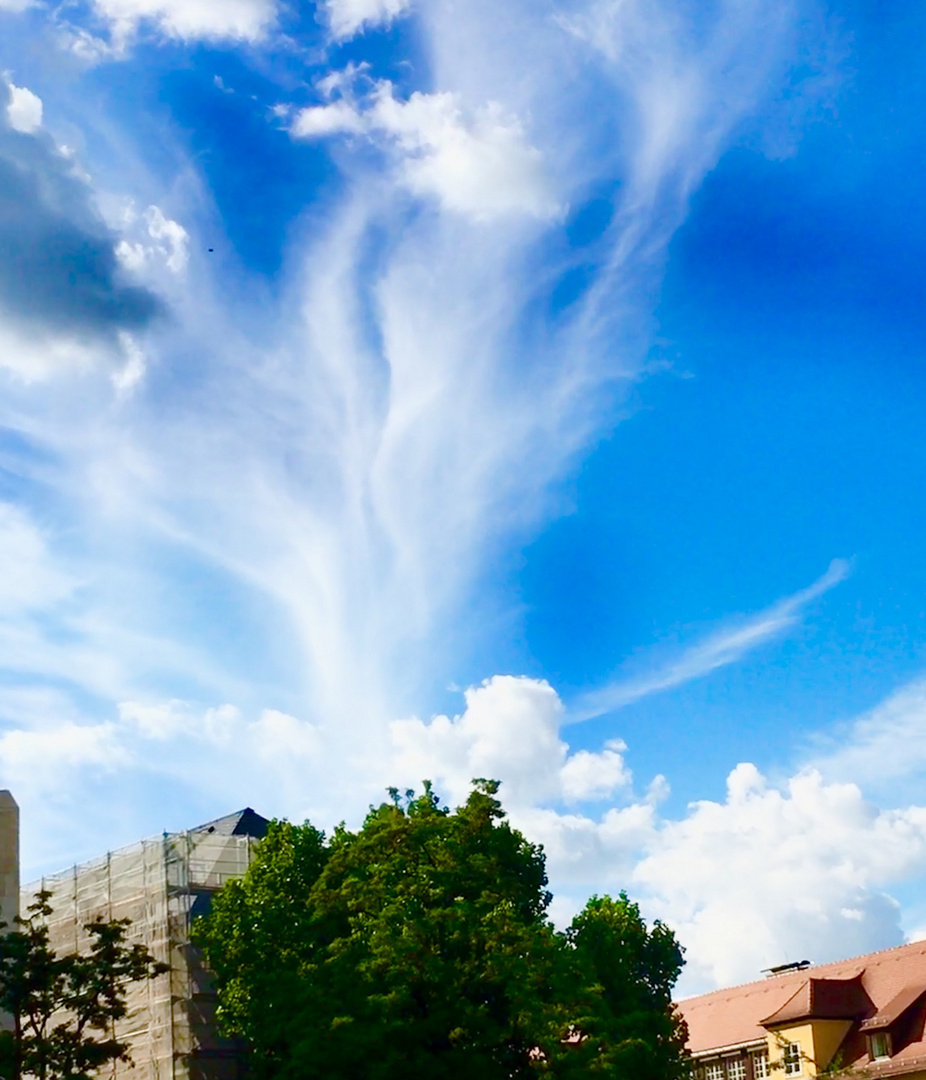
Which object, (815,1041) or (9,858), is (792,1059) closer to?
(815,1041)

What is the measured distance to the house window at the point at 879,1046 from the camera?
6334 cm

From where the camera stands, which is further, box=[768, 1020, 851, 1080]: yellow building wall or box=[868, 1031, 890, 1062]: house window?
box=[768, 1020, 851, 1080]: yellow building wall

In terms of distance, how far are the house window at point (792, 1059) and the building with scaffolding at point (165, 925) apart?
25.0 m

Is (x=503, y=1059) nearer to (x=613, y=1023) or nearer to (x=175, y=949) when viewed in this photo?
(x=613, y=1023)

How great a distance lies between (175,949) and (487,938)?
20703 mm

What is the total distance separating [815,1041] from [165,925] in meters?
29.4

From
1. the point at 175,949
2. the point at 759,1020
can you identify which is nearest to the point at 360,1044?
the point at 175,949

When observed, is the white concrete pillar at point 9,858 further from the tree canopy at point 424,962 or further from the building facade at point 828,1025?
the building facade at point 828,1025

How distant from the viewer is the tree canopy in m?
44.9

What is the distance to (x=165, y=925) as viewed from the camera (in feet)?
203

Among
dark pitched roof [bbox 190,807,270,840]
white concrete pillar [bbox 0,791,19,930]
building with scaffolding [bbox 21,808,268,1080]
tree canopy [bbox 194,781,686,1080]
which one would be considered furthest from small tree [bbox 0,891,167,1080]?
dark pitched roof [bbox 190,807,270,840]

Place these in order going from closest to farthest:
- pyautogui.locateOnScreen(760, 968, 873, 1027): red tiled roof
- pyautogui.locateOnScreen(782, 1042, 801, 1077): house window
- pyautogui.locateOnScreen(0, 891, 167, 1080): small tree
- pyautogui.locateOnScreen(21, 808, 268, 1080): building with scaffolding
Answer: pyautogui.locateOnScreen(0, 891, 167, 1080): small tree, pyautogui.locateOnScreen(21, 808, 268, 1080): building with scaffolding, pyautogui.locateOnScreen(760, 968, 873, 1027): red tiled roof, pyautogui.locateOnScreen(782, 1042, 801, 1077): house window

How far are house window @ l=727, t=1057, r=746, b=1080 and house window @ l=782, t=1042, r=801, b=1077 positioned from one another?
3489mm

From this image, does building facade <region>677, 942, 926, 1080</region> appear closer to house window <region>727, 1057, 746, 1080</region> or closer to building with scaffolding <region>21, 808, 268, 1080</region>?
house window <region>727, 1057, 746, 1080</region>
